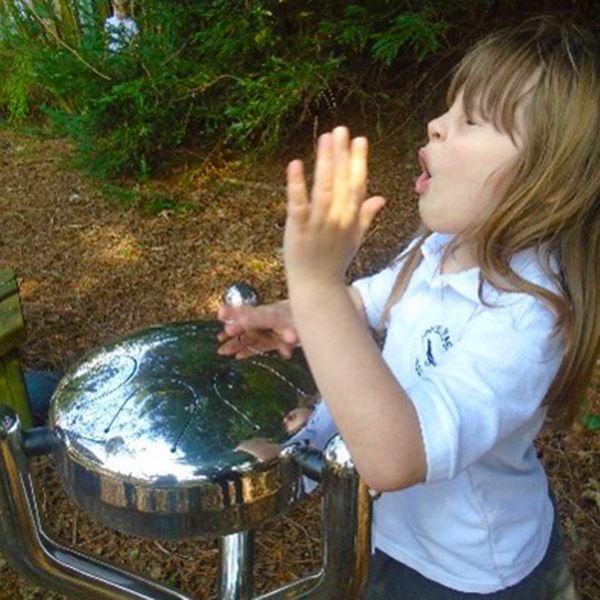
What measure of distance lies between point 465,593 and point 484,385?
0.39m

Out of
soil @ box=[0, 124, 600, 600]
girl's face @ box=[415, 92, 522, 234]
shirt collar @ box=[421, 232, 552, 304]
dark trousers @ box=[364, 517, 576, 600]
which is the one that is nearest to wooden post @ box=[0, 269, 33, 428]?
soil @ box=[0, 124, 600, 600]

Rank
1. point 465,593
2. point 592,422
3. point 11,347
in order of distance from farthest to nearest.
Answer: point 592,422 → point 11,347 → point 465,593

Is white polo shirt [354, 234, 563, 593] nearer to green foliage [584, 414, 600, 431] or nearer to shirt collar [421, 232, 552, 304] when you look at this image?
shirt collar [421, 232, 552, 304]

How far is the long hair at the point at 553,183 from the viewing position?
0.97 m

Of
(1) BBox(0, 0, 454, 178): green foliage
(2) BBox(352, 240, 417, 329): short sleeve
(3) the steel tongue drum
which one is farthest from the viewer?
(1) BBox(0, 0, 454, 178): green foliage

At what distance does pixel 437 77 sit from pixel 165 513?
312 cm

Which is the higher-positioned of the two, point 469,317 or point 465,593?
point 469,317

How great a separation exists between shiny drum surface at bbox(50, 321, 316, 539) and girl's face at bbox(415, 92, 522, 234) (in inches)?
10.1

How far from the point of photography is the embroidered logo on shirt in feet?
3.35

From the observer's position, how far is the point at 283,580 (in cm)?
212

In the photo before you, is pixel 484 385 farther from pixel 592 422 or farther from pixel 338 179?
pixel 592 422

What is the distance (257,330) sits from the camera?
116 centimetres

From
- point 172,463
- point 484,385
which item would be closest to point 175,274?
point 172,463

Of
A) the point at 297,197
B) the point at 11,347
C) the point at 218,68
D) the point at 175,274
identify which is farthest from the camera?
the point at 218,68
